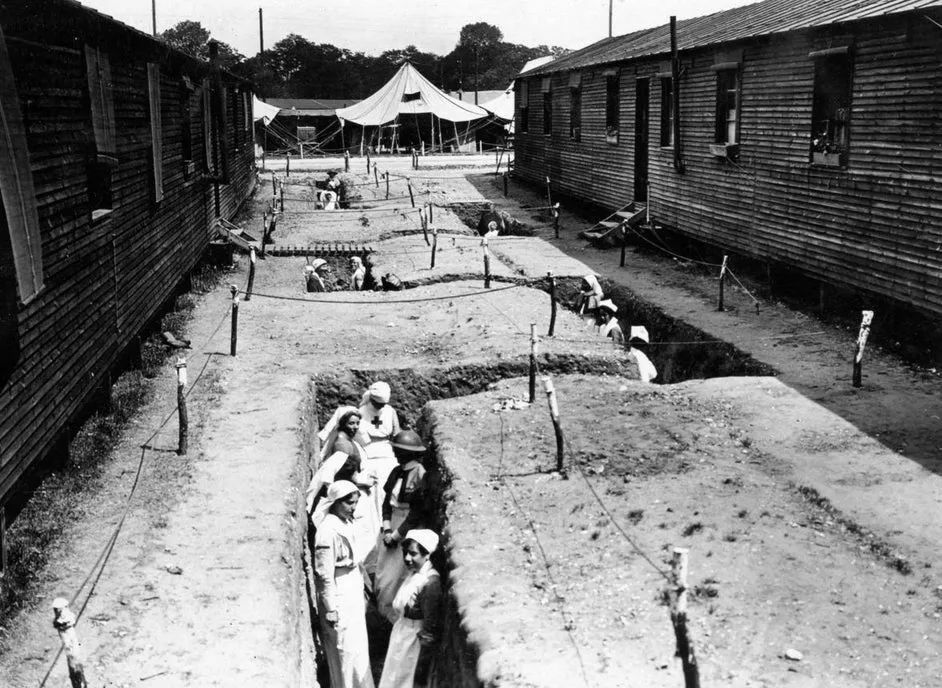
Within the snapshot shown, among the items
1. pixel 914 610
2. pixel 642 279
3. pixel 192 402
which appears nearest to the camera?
pixel 914 610

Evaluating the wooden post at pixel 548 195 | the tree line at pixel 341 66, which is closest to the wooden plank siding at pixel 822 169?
the wooden post at pixel 548 195

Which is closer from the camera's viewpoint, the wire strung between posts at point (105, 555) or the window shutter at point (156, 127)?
the wire strung between posts at point (105, 555)

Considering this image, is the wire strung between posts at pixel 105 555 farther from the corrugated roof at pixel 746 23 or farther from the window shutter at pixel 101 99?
the corrugated roof at pixel 746 23

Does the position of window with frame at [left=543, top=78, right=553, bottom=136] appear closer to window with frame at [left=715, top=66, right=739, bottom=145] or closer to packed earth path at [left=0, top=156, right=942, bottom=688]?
window with frame at [left=715, top=66, right=739, bottom=145]

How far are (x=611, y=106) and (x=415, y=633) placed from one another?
20196 mm

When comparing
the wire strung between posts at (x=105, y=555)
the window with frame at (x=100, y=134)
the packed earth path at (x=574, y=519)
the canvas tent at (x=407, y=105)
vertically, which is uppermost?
the canvas tent at (x=407, y=105)

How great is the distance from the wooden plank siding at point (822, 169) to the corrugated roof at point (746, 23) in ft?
0.67

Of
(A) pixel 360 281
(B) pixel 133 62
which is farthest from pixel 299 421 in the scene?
(A) pixel 360 281

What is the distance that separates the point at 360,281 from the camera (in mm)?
18875

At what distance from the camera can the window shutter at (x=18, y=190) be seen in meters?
7.02

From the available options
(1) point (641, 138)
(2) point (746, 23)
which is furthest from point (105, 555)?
(1) point (641, 138)

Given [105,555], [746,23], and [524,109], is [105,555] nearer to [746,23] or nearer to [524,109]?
[746,23]

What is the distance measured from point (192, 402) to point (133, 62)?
507 centimetres

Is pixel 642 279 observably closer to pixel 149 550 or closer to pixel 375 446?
pixel 375 446
